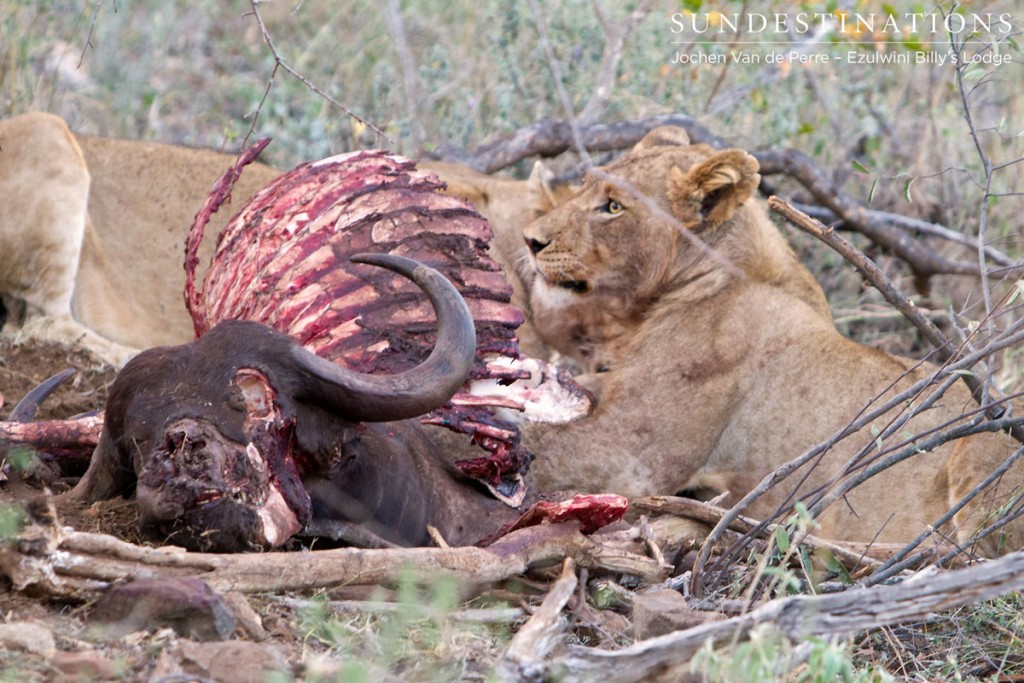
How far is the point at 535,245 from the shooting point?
175 inches

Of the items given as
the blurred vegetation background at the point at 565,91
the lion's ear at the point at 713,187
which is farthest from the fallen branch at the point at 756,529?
the blurred vegetation background at the point at 565,91

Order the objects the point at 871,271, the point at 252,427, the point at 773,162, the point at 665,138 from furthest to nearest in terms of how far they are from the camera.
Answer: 1. the point at 773,162
2. the point at 665,138
3. the point at 871,271
4. the point at 252,427

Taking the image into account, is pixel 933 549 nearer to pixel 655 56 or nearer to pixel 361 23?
pixel 655 56

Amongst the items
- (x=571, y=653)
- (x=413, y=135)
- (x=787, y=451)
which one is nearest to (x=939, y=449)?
(x=787, y=451)

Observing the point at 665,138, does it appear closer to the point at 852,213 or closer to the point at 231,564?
the point at 852,213

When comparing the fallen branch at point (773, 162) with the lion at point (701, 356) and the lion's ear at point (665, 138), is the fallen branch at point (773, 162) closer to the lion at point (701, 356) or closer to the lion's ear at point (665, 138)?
the lion's ear at point (665, 138)

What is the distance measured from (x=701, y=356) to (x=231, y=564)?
7.60ft

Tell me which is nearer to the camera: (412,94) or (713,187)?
(713,187)

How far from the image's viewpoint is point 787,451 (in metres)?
4.20

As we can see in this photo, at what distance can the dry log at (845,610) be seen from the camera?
1933mm

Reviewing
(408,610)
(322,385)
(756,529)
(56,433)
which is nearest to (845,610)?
(408,610)

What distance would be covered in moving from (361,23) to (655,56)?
199 centimetres

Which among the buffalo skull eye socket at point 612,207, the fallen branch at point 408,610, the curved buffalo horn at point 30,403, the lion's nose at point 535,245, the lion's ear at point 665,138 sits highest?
the lion's ear at point 665,138

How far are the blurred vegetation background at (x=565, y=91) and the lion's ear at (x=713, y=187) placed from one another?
1.30 meters
